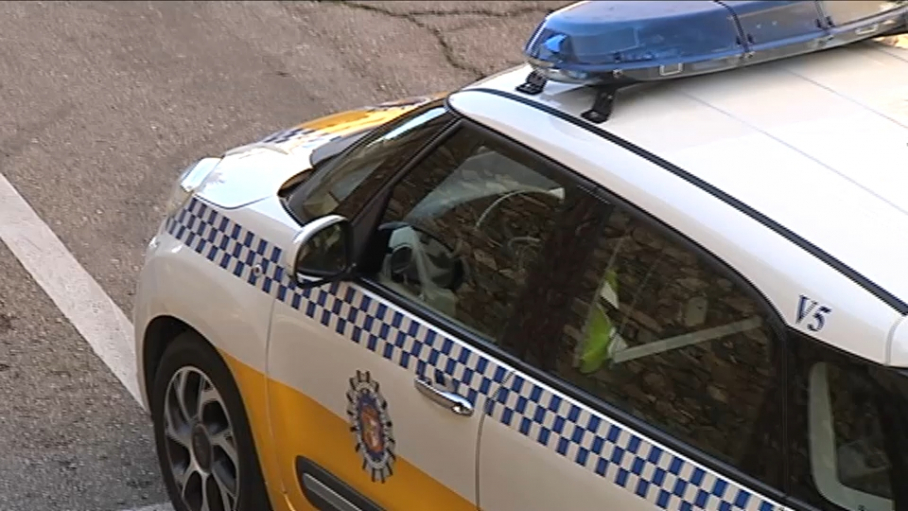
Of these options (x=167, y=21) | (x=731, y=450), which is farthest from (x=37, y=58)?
(x=731, y=450)

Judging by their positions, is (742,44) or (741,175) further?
(742,44)

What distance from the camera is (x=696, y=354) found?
2885mm

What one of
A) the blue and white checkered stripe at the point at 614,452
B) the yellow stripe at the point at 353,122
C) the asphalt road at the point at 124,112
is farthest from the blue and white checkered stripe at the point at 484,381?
the asphalt road at the point at 124,112

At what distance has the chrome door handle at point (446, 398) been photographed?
3.22 metres

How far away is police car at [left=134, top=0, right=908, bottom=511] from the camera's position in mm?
2670

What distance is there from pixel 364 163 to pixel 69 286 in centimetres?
266

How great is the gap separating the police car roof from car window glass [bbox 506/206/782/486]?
17cm

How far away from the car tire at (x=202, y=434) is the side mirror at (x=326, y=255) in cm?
58

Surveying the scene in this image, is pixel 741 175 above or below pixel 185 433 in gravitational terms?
above

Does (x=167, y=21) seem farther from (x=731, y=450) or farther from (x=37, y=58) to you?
(x=731, y=450)

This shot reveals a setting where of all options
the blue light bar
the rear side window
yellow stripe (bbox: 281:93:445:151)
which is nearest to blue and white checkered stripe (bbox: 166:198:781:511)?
the rear side window

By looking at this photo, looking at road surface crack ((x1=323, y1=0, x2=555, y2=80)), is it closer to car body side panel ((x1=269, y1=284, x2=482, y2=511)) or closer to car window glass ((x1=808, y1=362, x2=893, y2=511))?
car body side panel ((x1=269, y1=284, x2=482, y2=511))

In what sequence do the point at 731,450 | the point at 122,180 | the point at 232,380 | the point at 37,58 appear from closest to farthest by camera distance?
the point at 731,450 < the point at 232,380 < the point at 122,180 < the point at 37,58

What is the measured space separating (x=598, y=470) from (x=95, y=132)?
5.30 meters
